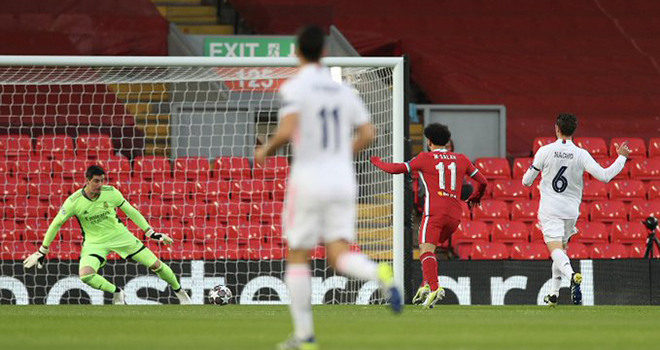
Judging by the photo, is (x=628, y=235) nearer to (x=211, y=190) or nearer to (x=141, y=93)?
(x=211, y=190)

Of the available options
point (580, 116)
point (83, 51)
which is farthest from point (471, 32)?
point (83, 51)

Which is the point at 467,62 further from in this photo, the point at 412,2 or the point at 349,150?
the point at 349,150

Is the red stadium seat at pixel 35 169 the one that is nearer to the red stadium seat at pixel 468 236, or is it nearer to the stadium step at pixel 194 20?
the stadium step at pixel 194 20

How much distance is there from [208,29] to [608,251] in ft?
23.8

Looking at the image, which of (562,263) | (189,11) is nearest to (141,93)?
(189,11)

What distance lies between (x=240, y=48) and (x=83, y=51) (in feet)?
7.35

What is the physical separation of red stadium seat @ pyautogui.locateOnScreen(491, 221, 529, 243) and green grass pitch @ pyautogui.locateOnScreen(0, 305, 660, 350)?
5032 mm

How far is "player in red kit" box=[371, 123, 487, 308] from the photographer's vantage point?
11.4 m

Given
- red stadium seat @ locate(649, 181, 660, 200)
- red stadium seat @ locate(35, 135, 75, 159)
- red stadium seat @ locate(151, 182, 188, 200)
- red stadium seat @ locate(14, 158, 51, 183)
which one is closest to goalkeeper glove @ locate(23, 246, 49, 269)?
red stadium seat @ locate(151, 182, 188, 200)

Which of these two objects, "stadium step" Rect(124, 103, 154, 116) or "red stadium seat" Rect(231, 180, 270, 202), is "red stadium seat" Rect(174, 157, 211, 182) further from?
"stadium step" Rect(124, 103, 154, 116)

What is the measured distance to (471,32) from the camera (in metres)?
20.2

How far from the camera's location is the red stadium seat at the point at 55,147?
54.2 feet

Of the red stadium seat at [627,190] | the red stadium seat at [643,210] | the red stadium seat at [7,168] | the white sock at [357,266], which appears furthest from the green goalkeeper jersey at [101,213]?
the red stadium seat at [627,190]

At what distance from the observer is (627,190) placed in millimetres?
17609
